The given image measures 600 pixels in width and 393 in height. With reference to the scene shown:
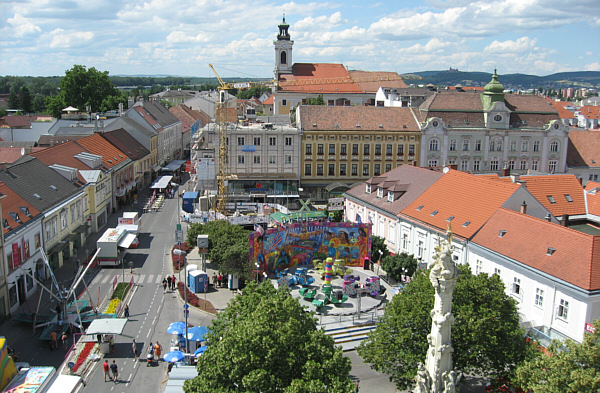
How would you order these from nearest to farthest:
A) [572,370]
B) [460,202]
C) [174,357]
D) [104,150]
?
[572,370]
[174,357]
[460,202]
[104,150]

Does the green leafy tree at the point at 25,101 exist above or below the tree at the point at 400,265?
above

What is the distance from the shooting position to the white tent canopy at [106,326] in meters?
35.3

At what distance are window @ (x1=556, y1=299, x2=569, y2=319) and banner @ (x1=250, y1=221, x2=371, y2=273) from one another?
19.8m

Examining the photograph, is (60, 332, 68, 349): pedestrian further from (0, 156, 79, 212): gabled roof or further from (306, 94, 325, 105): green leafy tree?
(306, 94, 325, 105): green leafy tree

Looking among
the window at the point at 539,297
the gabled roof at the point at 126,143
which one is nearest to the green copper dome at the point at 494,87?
the window at the point at 539,297

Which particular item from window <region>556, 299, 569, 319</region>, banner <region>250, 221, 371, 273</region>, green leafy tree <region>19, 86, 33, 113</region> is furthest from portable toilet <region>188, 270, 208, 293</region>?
green leafy tree <region>19, 86, 33, 113</region>

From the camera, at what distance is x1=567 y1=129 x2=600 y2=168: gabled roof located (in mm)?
80625

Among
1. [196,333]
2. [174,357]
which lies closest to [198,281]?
[196,333]

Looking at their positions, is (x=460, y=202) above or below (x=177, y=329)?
above

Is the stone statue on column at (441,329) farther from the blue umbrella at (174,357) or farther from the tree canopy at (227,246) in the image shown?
the tree canopy at (227,246)

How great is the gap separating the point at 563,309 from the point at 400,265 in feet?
46.3

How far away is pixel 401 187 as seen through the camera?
56.2 m

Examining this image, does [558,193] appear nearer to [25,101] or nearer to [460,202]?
[460,202]

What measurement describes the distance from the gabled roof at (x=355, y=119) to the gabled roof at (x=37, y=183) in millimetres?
32321
